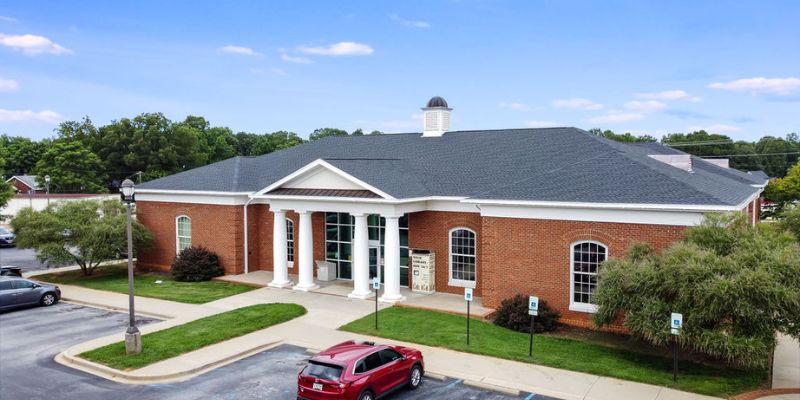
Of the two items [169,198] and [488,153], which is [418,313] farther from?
[169,198]

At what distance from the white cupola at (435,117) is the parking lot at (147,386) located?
18.0 metres

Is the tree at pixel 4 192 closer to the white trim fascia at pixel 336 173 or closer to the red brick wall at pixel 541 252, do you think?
the white trim fascia at pixel 336 173

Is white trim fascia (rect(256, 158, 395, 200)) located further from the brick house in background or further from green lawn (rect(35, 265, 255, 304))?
green lawn (rect(35, 265, 255, 304))

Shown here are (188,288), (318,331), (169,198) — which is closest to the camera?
(318,331)

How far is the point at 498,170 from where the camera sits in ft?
91.4

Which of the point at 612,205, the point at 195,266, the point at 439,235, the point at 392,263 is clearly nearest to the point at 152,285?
the point at 195,266

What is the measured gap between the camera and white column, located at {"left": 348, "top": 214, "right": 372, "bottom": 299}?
2603 cm

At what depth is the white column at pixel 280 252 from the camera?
94.2ft

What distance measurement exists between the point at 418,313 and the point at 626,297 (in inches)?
344

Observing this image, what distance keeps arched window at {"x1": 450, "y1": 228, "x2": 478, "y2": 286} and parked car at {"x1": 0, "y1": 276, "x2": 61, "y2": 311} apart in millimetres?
17012

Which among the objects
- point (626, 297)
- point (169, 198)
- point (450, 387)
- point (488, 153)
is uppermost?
point (488, 153)

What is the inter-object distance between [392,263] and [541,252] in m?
6.38

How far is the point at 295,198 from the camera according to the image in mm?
27359

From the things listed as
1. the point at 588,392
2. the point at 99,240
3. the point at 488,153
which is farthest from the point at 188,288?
the point at 588,392
